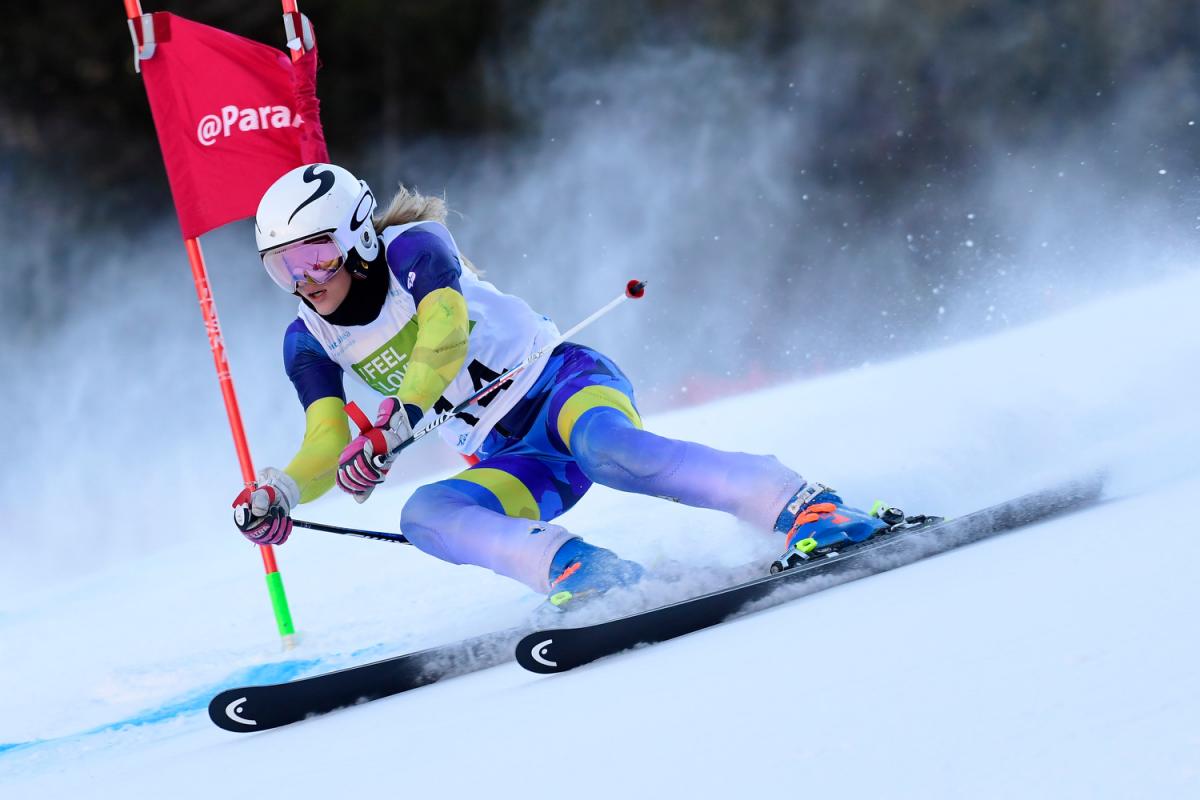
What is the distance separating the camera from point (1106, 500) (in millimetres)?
2527

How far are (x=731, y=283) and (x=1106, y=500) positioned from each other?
7.42m

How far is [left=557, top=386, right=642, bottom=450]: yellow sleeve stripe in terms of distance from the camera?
2.79m

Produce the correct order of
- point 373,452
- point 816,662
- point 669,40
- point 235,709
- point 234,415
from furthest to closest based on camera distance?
point 669,40
point 234,415
point 373,452
point 235,709
point 816,662

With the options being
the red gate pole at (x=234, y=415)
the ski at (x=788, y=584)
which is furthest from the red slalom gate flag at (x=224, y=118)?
the ski at (x=788, y=584)

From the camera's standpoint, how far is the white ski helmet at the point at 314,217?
105 inches

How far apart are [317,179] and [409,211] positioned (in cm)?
27

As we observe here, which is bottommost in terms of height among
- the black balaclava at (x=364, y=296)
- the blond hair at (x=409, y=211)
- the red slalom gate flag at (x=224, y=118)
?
the black balaclava at (x=364, y=296)

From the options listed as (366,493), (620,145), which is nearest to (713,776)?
(366,493)

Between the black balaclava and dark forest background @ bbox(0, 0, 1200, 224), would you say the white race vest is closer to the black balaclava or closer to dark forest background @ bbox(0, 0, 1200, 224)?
the black balaclava

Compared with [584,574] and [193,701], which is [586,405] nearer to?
[584,574]

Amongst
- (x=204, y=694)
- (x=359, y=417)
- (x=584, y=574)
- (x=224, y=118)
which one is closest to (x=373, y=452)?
(x=359, y=417)

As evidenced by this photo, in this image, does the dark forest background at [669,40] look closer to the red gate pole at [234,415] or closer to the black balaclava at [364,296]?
the red gate pole at [234,415]

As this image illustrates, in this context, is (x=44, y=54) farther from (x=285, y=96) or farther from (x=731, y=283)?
(x=285, y=96)

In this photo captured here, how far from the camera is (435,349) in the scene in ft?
8.73
